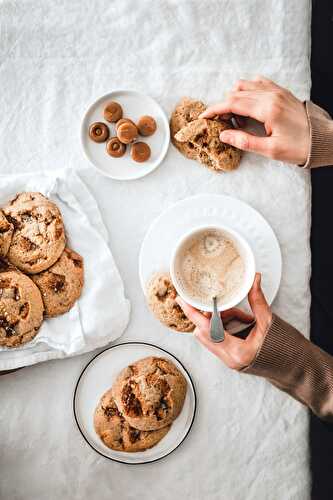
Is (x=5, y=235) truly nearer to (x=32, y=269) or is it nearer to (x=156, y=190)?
(x=32, y=269)

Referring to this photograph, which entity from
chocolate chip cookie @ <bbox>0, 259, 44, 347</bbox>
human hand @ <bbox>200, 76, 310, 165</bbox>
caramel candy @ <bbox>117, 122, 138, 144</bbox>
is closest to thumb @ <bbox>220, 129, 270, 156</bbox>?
human hand @ <bbox>200, 76, 310, 165</bbox>

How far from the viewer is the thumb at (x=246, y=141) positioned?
116cm

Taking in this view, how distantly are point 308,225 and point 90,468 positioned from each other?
2.70 feet

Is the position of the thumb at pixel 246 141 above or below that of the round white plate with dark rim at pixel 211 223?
above

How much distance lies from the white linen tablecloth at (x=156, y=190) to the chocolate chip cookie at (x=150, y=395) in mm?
83

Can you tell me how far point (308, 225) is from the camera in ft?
4.11

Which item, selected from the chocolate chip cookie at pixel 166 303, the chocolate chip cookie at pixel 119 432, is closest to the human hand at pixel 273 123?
the chocolate chip cookie at pixel 166 303

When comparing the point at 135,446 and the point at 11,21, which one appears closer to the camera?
the point at 135,446

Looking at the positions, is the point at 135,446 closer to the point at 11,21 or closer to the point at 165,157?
the point at 165,157

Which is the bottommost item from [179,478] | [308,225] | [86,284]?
[179,478]

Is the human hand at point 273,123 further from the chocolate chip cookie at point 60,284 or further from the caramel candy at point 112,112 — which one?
the chocolate chip cookie at point 60,284

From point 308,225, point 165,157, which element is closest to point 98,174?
point 165,157

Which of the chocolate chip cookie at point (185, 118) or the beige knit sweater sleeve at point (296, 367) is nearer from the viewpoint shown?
the beige knit sweater sleeve at point (296, 367)

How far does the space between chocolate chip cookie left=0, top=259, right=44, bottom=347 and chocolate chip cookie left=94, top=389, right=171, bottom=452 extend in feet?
0.84
